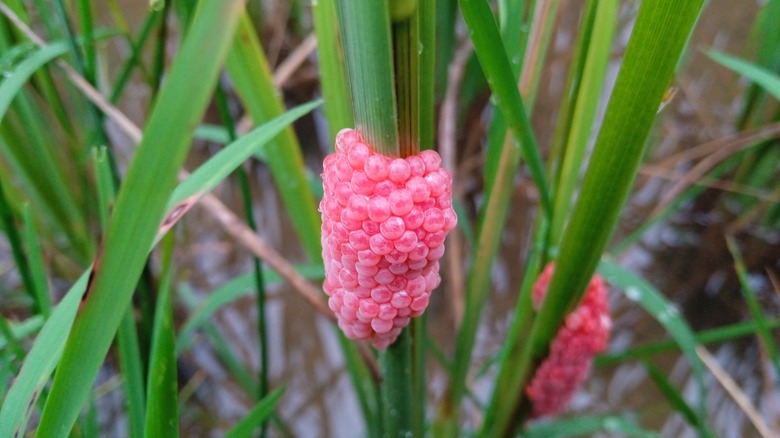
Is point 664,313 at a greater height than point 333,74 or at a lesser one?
lesser

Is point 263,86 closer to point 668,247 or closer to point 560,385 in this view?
point 560,385

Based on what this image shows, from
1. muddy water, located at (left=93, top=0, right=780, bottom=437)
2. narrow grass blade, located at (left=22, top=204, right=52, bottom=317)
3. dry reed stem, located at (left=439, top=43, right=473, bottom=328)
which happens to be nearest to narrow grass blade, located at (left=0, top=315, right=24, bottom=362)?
narrow grass blade, located at (left=22, top=204, right=52, bottom=317)

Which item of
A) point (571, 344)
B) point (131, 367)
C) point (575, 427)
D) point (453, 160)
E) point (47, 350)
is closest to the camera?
point (47, 350)

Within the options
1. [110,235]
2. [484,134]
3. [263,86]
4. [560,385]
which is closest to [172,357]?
[110,235]

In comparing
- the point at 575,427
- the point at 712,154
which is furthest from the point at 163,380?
the point at 712,154

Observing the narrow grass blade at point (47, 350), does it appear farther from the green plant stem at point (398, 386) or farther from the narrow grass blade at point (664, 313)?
the narrow grass blade at point (664, 313)

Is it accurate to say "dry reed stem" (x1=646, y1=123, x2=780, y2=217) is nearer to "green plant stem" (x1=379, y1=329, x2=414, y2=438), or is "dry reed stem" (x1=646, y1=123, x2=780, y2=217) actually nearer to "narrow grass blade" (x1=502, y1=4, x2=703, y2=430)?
"narrow grass blade" (x1=502, y1=4, x2=703, y2=430)

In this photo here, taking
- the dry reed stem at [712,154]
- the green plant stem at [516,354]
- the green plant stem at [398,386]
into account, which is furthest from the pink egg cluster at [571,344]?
the dry reed stem at [712,154]

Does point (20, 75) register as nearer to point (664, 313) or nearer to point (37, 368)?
point (37, 368)

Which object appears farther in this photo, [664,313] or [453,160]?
[453,160]
